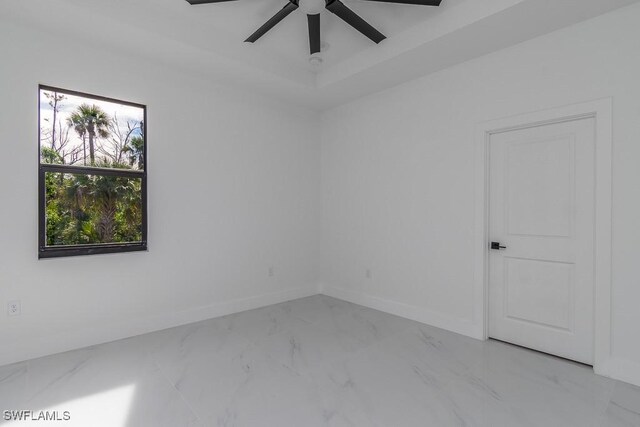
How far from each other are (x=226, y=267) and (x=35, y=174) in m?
1.97

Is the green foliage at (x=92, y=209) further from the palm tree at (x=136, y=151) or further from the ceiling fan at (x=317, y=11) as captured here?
the ceiling fan at (x=317, y=11)

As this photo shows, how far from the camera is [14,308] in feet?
8.66

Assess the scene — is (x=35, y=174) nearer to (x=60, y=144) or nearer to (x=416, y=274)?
(x=60, y=144)

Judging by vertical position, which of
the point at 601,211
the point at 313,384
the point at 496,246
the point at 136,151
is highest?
the point at 136,151

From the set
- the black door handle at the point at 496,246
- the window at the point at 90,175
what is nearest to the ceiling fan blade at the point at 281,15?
the window at the point at 90,175

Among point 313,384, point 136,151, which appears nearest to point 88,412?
point 313,384

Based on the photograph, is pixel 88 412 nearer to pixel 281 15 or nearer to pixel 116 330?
pixel 116 330

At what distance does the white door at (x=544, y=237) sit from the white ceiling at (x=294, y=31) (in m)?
0.90

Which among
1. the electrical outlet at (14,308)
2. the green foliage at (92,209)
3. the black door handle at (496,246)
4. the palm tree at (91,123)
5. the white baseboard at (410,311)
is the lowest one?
the white baseboard at (410,311)

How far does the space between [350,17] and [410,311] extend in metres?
3.00

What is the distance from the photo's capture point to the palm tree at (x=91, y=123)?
2920 mm

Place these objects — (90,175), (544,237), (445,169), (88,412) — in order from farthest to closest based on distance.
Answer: (445,169) < (90,175) < (544,237) < (88,412)

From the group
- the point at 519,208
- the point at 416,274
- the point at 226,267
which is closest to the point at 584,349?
the point at 519,208

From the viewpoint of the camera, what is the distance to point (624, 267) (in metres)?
2.40
